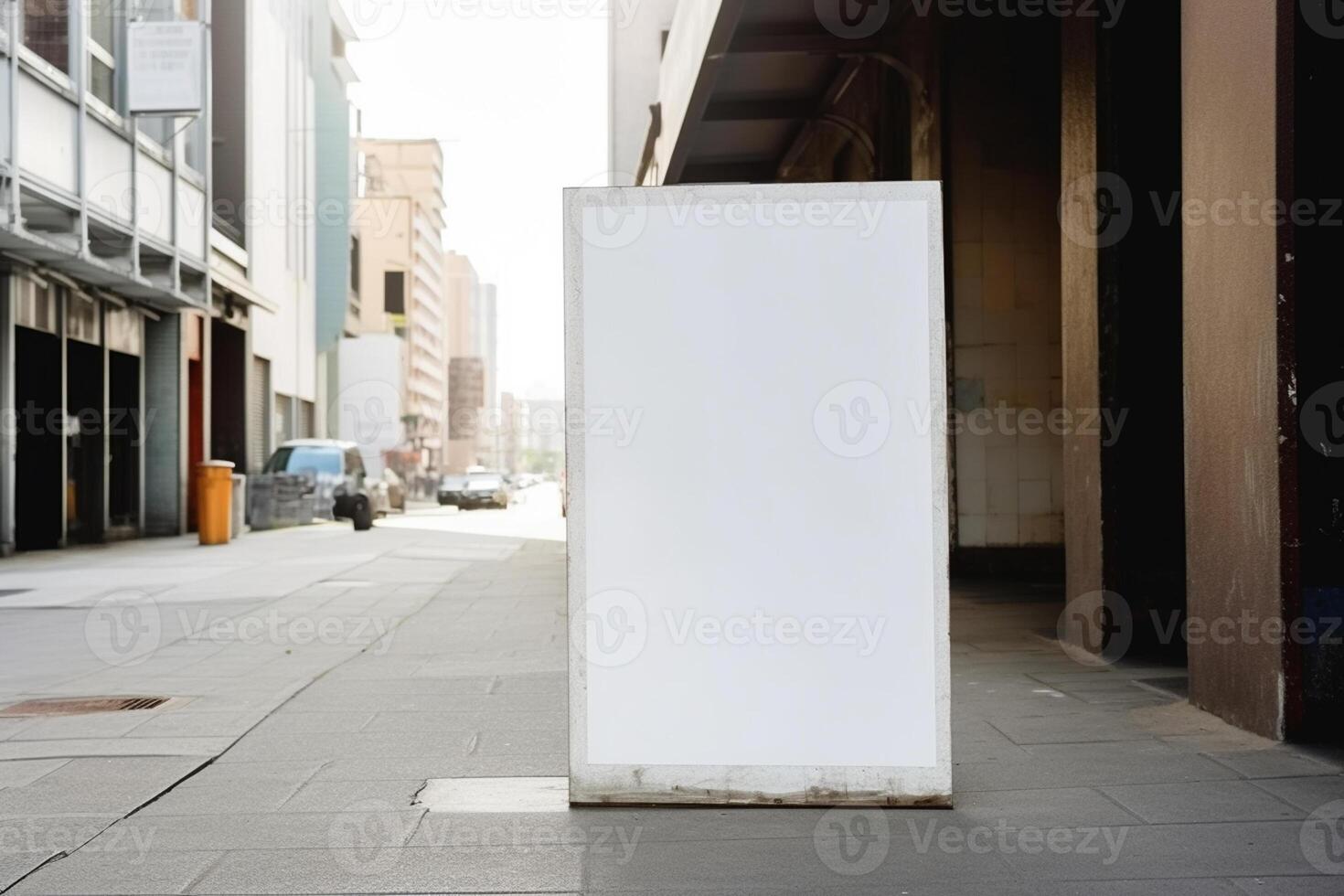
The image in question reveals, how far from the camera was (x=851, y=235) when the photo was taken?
→ 4.57 m

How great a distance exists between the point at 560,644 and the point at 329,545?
40.1 feet

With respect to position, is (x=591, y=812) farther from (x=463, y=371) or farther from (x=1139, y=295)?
(x=463, y=371)

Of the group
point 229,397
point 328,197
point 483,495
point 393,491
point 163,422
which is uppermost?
point 328,197

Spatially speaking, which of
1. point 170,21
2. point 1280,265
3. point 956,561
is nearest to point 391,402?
point 170,21

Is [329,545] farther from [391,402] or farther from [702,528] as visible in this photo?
[391,402]

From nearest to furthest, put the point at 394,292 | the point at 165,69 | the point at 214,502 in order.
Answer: the point at 165,69 → the point at 214,502 → the point at 394,292

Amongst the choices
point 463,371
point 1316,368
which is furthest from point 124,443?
point 463,371

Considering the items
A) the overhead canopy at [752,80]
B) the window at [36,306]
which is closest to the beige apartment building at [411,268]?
the window at [36,306]

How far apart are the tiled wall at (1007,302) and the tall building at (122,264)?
10.9 metres

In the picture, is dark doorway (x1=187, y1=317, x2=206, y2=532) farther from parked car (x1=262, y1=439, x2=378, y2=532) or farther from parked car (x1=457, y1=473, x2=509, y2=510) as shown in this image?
parked car (x1=457, y1=473, x2=509, y2=510)

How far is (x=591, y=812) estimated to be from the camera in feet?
15.0

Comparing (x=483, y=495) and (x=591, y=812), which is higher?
(x=591, y=812)

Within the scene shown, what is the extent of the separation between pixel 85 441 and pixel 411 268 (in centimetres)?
8624

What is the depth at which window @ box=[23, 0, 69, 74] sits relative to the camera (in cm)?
1691
